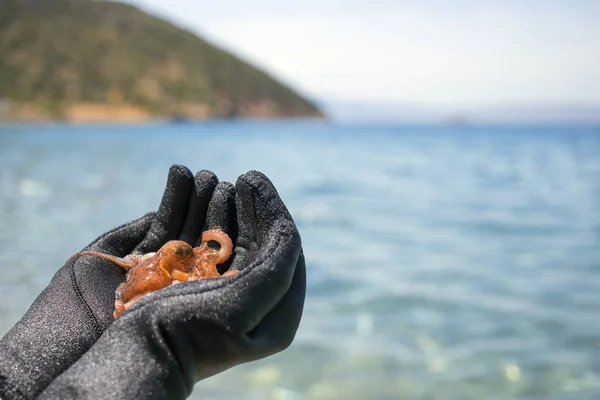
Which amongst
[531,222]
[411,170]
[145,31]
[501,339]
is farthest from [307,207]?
[145,31]

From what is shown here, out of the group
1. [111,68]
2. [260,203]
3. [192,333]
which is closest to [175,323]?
[192,333]

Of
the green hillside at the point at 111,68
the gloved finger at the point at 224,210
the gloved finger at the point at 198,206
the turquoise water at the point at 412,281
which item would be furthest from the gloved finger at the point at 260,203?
the green hillside at the point at 111,68

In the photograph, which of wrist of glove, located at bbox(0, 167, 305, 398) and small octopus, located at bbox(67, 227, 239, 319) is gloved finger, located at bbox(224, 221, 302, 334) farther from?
small octopus, located at bbox(67, 227, 239, 319)

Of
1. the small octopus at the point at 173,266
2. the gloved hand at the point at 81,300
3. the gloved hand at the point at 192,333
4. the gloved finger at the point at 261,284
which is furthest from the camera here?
the small octopus at the point at 173,266

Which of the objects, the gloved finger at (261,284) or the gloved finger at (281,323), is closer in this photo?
the gloved finger at (261,284)

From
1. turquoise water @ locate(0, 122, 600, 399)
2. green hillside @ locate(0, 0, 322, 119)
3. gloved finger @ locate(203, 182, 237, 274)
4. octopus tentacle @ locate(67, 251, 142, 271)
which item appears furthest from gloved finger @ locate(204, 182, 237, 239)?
green hillside @ locate(0, 0, 322, 119)

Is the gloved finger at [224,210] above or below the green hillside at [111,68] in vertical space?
below

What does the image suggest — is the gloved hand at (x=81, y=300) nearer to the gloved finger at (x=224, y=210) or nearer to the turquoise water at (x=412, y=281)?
the gloved finger at (x=224, y=210)

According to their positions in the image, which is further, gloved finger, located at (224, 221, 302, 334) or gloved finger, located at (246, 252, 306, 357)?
gloved finger, located at (246, 252, 306, 357)

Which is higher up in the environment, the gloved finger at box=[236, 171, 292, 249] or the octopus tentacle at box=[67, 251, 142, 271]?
the gloved finger at box=[236, 171, 292, 249]
